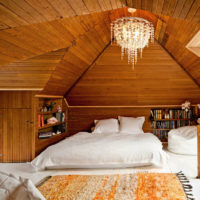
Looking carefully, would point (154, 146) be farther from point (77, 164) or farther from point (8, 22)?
point (8, 22)

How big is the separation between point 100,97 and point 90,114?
669 mm

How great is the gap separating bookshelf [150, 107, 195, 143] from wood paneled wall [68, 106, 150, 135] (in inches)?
14.2

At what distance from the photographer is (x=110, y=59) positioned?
13.5 feet

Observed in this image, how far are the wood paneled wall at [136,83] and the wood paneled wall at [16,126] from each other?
1.45 metres

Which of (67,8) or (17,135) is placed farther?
(17,135)

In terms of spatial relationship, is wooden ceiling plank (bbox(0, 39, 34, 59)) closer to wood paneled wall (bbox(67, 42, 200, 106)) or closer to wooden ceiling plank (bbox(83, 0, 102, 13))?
wooden ceiling plank (bbox(83, 0, 102, 13))

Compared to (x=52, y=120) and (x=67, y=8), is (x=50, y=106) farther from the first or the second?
(x=67, y=8)

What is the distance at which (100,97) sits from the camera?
505cm

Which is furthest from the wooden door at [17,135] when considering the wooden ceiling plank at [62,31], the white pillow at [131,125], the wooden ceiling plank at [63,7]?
the wooden ceiling plank at [63,7]

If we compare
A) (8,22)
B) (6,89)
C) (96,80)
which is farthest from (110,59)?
(8,22)

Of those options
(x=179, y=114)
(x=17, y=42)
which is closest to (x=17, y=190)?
(x=17, y=42)

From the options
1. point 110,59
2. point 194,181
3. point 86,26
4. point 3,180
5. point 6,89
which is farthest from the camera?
point 110,59

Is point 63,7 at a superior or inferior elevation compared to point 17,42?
superior

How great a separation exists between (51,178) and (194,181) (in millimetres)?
1920
